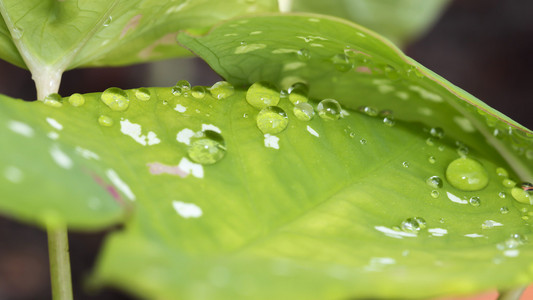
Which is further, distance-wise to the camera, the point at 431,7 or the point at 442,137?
the point at 431,7

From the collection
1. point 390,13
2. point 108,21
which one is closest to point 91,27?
point 108,21

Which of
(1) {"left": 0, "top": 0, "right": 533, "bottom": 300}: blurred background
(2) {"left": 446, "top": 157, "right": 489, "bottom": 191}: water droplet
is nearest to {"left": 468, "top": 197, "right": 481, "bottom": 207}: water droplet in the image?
(2) {"left": 446, "top": 157, "right": 489, "bottom": 191}: water droplet

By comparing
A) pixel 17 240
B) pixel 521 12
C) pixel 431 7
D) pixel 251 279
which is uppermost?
pixel 521 12

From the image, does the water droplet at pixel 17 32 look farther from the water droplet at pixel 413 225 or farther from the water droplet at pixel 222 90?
the water droplet at pixel 413 225

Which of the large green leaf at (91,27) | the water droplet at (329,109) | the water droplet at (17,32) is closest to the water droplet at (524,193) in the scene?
the water droplet at (329,109)

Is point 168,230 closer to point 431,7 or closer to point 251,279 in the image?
point 251,279

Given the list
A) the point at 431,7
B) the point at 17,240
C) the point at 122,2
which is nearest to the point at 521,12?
the point at 431,7

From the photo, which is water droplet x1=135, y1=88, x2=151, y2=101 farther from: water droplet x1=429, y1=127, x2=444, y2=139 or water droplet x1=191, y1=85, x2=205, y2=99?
water droplet x1=429, y1=127, x2=444, y2=139
